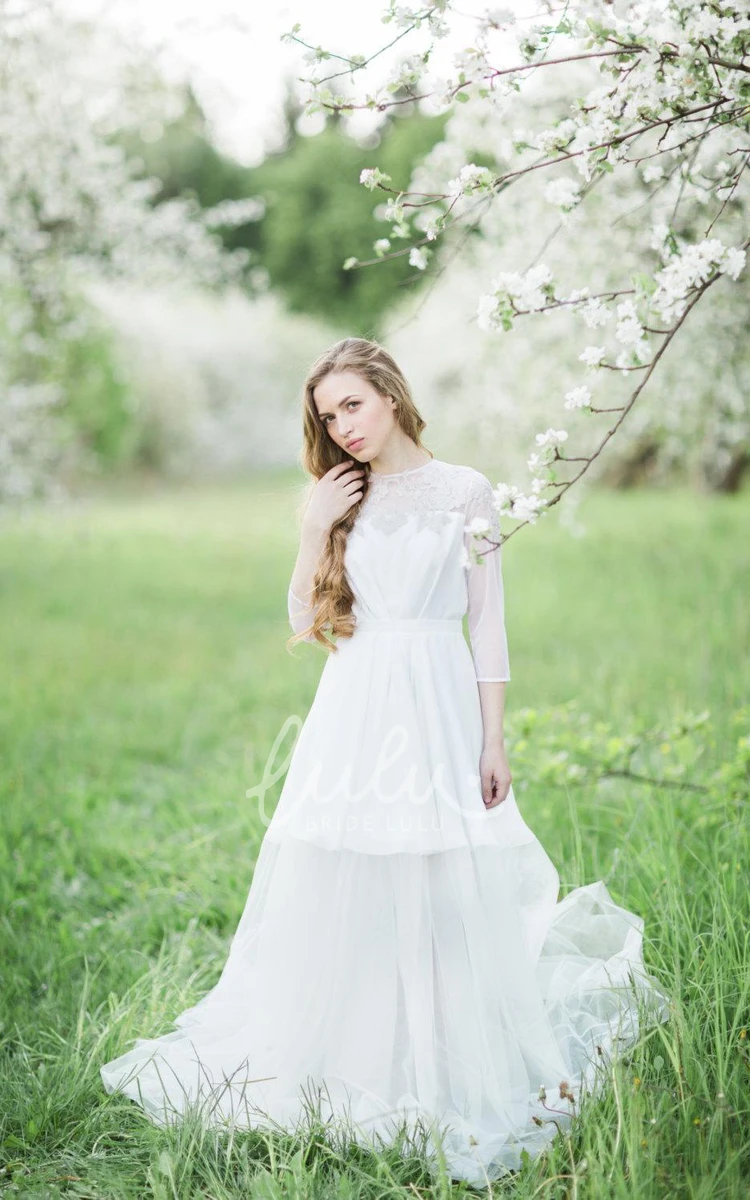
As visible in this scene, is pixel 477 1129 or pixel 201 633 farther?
pixel 201 633

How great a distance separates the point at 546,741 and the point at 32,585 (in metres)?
7.77

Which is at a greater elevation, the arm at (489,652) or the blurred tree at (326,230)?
the blurred tree at (326,230)

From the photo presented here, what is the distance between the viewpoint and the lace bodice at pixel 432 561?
2510 mm

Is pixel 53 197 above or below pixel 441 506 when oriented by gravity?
above

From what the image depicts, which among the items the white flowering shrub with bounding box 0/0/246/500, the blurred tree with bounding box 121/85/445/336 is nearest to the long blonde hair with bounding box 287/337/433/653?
the white flowering shrub with bounding box 0/0/246/500

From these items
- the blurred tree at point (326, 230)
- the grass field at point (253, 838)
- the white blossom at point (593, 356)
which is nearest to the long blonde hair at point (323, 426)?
the white blossom at point (593, 356)

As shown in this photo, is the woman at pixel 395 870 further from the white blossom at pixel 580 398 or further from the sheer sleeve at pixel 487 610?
the white blossom at pixel 580 398

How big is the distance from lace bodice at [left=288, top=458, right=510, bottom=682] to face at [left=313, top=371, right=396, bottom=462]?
13cm

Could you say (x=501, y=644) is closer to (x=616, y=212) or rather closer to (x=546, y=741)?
(x=546, y=741)

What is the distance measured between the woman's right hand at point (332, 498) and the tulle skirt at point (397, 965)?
320 mm

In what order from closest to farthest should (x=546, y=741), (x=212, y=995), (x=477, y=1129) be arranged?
1. (x=477, y=1129)
2. (x=212, y=995)
3. (x=546, y=741)

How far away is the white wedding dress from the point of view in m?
2.43

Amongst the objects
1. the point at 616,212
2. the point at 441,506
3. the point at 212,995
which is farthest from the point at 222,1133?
the point at 616,212

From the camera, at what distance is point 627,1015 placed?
103 inches
